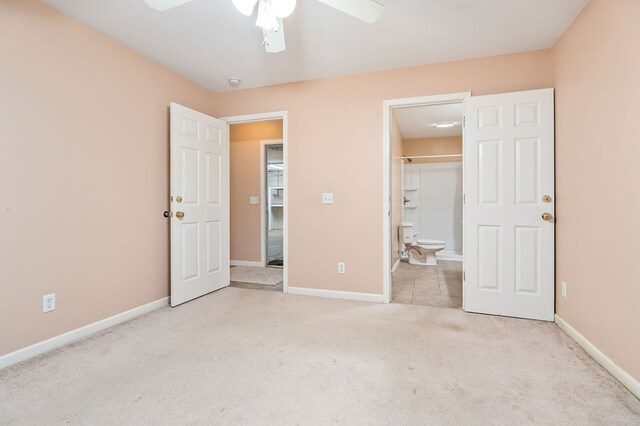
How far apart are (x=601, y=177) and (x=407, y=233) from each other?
3.66m

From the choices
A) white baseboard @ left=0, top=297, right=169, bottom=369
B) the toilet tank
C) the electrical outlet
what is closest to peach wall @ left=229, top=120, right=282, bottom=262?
white baseboard @ left=0, top=297, right=169, bottom=369

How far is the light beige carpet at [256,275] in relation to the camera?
13.1 ft

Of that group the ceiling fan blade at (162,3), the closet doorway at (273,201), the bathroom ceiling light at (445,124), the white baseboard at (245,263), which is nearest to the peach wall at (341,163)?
the closet doorway at (273,201)

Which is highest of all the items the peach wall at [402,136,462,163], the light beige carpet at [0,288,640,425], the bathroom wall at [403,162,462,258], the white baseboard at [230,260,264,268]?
the peach wall at [402,136,462,163]

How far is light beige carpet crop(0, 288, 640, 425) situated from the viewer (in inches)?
56.2

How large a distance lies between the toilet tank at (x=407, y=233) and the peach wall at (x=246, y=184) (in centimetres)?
261

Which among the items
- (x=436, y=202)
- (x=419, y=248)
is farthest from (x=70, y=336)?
(x=436, y=202)

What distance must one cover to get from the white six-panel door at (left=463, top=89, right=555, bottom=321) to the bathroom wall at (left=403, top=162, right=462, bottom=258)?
314cm

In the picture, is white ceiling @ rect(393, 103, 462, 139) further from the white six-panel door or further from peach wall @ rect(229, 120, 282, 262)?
peach wall @ rect(229, 120, 282, 262)

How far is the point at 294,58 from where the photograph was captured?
281cm

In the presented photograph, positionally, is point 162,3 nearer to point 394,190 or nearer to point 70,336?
point 70,336

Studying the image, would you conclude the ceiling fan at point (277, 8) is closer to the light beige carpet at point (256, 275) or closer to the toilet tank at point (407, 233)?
the light beige carpet at point (256, 275)

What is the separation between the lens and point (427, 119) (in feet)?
15.3

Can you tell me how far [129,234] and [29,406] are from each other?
1.44 metres
